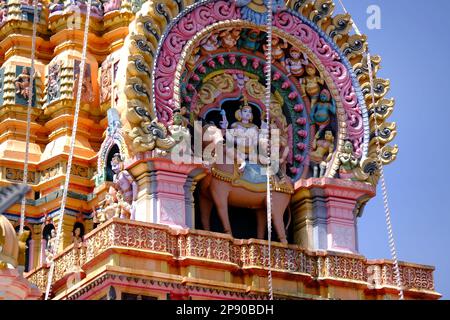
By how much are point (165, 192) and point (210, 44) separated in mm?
3230

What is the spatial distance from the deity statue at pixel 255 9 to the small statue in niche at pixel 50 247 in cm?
557

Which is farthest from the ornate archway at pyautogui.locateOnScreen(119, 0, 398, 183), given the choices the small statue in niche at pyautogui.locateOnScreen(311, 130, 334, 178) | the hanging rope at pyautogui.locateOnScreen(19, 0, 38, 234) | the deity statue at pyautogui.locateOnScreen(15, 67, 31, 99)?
the deity statue at pyautogui.locateOnScreen(15, 67, 31, 99)

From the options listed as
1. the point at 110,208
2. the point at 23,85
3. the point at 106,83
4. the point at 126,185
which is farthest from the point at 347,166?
the point at 23,85

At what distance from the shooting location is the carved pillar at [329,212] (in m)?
38.0

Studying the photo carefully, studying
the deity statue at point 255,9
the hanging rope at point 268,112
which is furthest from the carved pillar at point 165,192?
the deity statue at point 255,9

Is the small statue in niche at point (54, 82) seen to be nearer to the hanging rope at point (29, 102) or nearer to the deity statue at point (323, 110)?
the hanging rope at point (29, 102)

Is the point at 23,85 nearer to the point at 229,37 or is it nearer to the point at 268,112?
the point at 229,37

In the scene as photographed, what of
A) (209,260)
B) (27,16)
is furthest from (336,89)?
(27,16)

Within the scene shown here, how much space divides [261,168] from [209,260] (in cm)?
261

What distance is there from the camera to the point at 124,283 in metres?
35.0

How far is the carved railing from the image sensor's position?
35656mm

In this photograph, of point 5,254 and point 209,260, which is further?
point 209,260

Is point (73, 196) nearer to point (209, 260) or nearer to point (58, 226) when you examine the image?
point (58, 226)

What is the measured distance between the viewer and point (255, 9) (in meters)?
38.7
